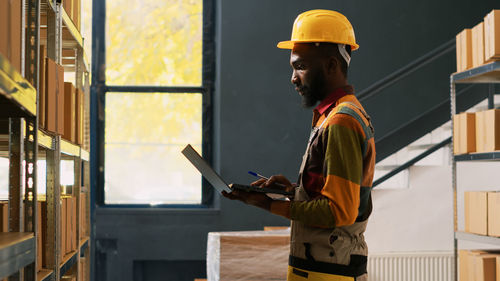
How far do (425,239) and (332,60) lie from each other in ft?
12.0

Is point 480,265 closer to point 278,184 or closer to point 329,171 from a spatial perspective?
point 278,184

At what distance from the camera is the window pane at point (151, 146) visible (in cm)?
553

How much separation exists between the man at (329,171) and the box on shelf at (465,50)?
7.60 feet

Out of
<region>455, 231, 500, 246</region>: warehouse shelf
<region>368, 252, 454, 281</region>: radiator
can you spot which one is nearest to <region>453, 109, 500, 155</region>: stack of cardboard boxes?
<region>455, 231, 500, 246</region>: warehouse shelf

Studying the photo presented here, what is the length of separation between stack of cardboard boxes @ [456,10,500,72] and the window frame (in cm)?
236

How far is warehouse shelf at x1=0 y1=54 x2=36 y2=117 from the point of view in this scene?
1.17m

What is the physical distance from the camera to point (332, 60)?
1948 millimetres

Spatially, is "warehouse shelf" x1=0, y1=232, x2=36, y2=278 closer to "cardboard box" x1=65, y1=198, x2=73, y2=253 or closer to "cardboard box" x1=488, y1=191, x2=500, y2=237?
"cardboard box" x1=65, y1=198, x2=73, y2=253

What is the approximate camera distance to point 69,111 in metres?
2.80

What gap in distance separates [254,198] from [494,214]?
2317 millimetres

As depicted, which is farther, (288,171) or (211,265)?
(288,171)

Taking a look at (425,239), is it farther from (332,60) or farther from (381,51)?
(332,60)

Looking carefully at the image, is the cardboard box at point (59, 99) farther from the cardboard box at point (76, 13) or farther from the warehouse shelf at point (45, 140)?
the cardboard box at point (76, 13)

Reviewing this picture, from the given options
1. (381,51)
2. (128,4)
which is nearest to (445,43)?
(381,51)
